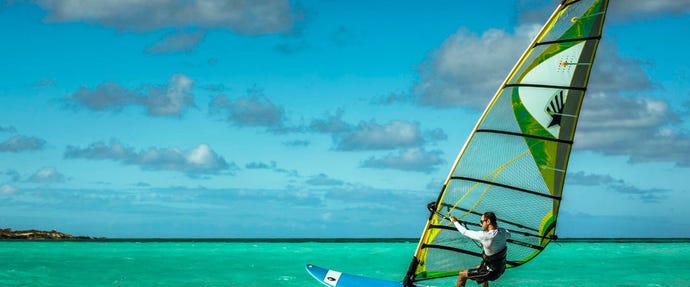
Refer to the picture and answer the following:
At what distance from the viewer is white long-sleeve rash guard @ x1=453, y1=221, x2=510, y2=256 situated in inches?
392

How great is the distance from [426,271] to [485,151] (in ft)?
6.06

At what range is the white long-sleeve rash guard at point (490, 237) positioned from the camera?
9948 mm

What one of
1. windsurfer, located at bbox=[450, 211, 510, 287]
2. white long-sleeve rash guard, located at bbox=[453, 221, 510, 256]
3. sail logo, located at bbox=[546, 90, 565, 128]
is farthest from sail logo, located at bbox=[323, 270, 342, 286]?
sail logo, located at bbox=[546, 90, 565, 128]

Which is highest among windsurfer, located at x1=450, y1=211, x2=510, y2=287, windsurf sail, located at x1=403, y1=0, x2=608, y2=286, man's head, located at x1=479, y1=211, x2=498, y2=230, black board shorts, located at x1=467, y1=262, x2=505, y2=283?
windsurf sail, located at x1=403, y1=0, x2=608, y2=286

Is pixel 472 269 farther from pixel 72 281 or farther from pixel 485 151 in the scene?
pixel 72 281

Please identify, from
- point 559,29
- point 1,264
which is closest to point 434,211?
point 559,29

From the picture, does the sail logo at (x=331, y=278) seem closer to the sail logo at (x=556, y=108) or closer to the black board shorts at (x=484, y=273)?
the black board shorts at (x=484, y=273)

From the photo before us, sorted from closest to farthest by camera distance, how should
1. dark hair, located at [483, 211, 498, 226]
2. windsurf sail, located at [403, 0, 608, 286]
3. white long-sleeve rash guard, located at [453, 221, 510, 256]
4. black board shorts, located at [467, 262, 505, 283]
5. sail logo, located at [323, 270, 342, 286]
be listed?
white long-sleeve rash guard, located at [453, 221, 510, 256] → dark hair, located at [483, 211, 498, 226] → black board shorts, located at [467, 262, 505, 283] → windsurf sail, located at [403, 0, 608, 286] → sail logo, located at [323, 270, 342, 286]

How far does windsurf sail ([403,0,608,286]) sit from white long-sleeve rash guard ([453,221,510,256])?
772mm

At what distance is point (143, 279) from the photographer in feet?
86.5

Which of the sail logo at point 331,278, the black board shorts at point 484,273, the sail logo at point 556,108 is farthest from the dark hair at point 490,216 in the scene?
the sail logo at point 331,278

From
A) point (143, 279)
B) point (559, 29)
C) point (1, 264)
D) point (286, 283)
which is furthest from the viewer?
point (1, 264)

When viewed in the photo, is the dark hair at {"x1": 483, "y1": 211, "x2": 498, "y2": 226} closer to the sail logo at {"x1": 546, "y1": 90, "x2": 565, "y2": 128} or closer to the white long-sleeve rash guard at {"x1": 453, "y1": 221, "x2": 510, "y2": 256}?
the white long-sleeve rash guard at {"x1": 453, "y1": 221, "x2": 510, "y2": 256}

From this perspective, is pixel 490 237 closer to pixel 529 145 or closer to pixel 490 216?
pixel 490 216
